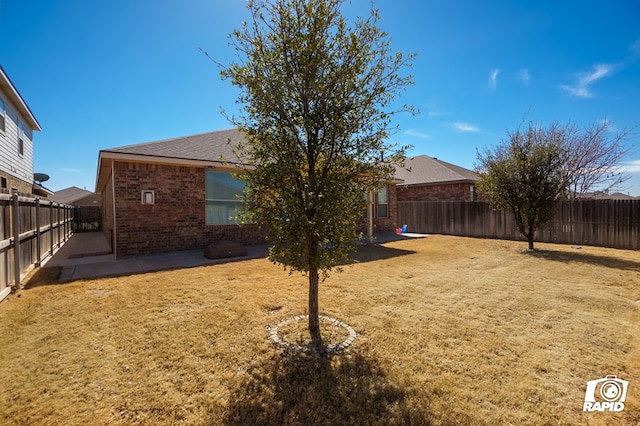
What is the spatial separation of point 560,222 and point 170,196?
15.5 metres

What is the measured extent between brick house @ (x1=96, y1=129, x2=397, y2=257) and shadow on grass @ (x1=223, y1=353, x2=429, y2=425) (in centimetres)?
625

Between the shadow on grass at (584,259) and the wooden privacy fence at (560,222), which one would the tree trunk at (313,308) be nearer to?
the shadow on grass at (584,259)

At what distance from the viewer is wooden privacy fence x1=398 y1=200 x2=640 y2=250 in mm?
10922

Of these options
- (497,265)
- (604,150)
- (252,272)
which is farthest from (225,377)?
(604,150)

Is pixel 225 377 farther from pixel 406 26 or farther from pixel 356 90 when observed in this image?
pixel 406 26

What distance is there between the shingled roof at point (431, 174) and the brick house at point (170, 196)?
11.3 m

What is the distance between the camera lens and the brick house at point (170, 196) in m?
8.29

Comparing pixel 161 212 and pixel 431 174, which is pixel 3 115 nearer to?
pixel 161 212

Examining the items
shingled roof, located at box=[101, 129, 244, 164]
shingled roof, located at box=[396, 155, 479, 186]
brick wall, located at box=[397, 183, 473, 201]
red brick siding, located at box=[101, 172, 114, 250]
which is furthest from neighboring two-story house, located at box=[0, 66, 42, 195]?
brick wall, located at box=[397, 183, 473, 201]

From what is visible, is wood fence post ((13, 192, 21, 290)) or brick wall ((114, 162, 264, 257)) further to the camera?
brick wall ((114, 162, 264, 257))

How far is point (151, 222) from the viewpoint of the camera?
8742 millimetres

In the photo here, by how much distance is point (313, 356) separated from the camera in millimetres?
3125

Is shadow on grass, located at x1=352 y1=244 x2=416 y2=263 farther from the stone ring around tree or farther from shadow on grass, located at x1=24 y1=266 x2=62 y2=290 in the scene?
shadow on grass, located at x1=24 y1=266 x2=62 y2=290

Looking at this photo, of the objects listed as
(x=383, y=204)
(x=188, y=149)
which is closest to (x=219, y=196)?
(x=188, y=149)
